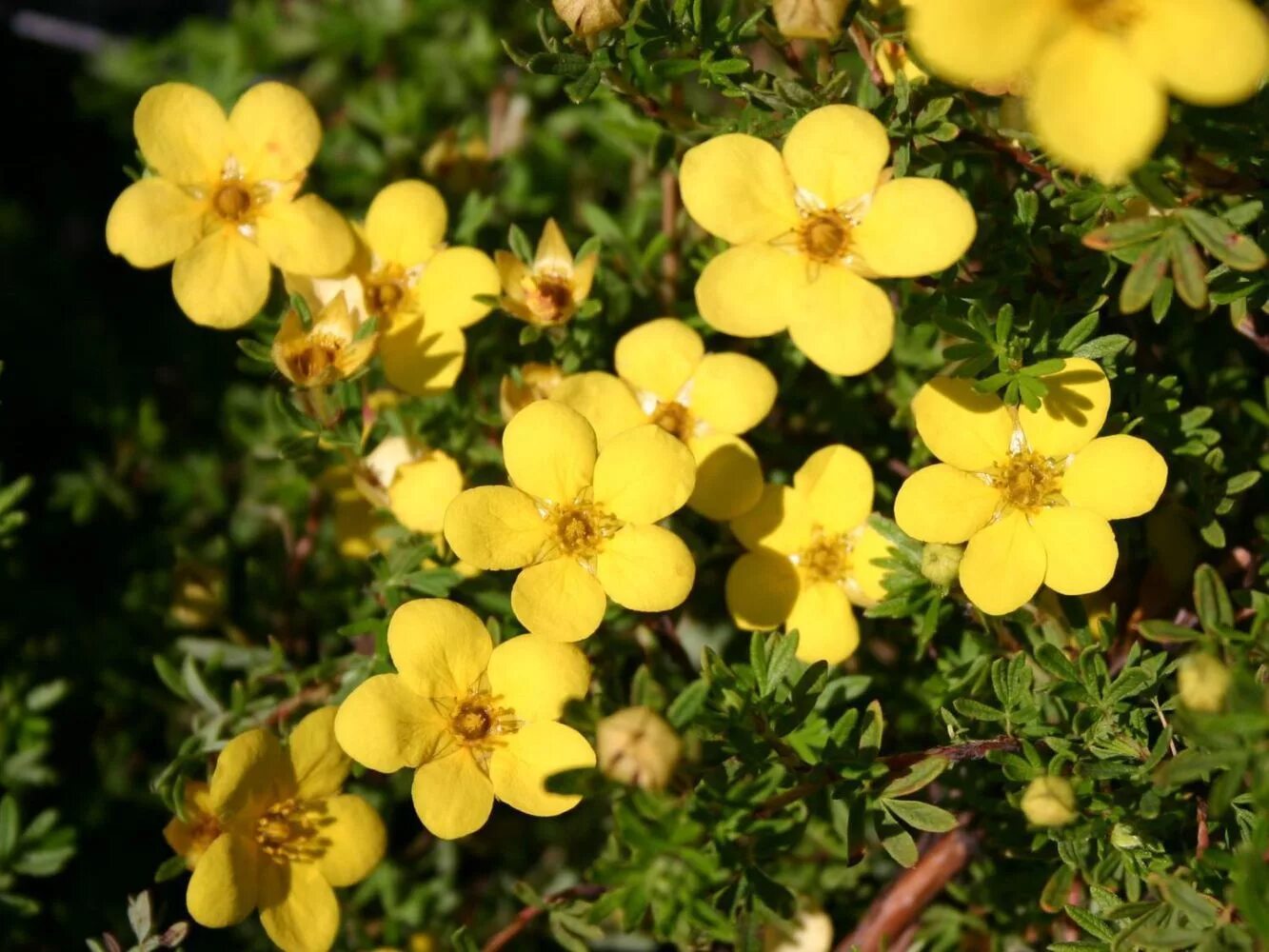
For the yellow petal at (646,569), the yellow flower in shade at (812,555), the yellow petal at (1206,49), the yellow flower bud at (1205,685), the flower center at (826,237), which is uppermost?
the yellow petal at (1206,49)

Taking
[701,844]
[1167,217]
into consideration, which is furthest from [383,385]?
[1167,217]

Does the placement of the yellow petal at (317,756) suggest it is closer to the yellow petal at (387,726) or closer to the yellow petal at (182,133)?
the yellow petal at (387,726)

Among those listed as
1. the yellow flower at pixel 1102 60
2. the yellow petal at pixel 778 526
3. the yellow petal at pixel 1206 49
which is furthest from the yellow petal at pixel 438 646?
the yellow petal at pixel 1206 49

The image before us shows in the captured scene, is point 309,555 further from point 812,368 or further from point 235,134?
point 812,368

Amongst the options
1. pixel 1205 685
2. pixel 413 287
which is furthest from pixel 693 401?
pixel 1205 685

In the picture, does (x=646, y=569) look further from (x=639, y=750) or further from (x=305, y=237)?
(x=305, y=237)

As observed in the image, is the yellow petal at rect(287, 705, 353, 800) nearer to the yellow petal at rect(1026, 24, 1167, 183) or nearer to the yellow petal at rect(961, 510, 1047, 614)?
the yellow petal at rect(961, 510, 1047, 614)

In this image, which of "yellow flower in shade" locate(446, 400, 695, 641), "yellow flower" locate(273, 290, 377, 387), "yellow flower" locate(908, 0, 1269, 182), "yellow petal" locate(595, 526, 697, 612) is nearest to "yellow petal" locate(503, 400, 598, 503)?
"yellow flower in shade" locate(446, 400, 695, 641)

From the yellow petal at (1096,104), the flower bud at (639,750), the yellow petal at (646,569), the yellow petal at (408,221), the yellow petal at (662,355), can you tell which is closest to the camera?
the yellow petal at (1096,104)
